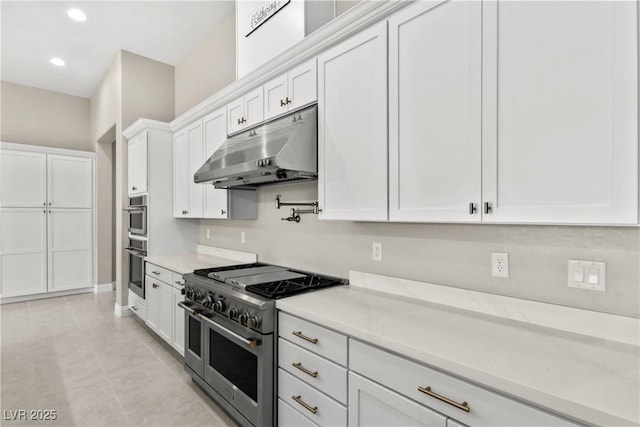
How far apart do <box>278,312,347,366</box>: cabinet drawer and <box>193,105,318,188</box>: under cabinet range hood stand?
2.83 ft

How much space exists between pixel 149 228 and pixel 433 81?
3449 mm

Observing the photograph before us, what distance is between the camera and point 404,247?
74.6 inches

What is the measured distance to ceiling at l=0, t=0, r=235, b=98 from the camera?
135 inches

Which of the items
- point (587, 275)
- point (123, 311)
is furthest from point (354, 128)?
point (123, 311)

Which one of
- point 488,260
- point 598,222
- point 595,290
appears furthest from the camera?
point 488,260

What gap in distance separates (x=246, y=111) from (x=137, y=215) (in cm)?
222

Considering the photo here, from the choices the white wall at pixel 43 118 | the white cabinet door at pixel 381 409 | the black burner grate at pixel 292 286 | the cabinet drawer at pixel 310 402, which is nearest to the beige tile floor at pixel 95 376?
the cabinet drawer at pixel 310 402

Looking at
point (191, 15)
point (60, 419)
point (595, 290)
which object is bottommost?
point (60, 419)

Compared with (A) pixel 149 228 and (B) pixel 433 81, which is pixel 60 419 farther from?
(B) pixel 433 81

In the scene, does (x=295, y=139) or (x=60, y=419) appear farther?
(x=60, y=419)

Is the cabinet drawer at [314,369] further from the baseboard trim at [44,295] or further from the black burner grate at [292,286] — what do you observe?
the baseboard trim at [44,295]

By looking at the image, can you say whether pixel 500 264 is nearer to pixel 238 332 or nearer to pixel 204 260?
pixel 238 332

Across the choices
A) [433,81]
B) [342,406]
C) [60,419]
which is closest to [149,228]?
[60,419]

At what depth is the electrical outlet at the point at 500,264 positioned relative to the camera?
1482 millimetres
